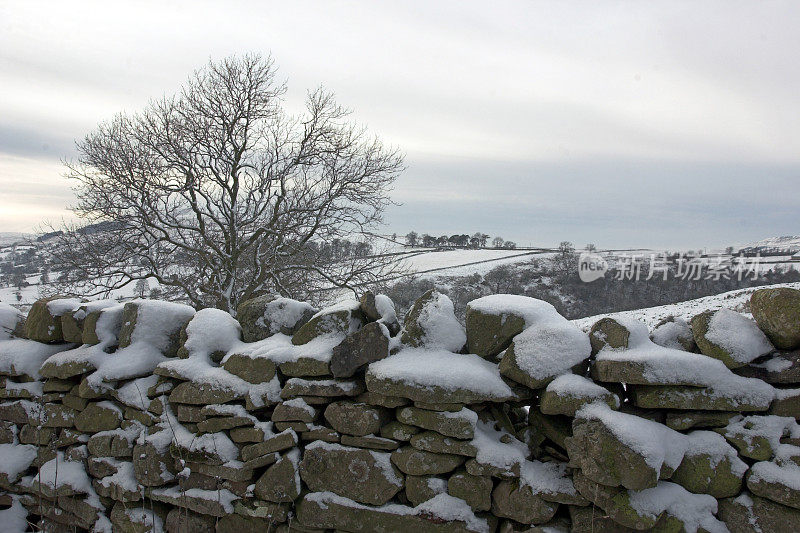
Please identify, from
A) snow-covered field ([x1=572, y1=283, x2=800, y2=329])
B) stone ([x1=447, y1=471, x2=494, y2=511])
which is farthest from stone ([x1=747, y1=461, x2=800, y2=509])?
stone ([x1=447, y1=471, x2=494, y2=511])

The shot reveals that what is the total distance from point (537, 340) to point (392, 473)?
1193mm

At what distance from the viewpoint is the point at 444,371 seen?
2699 mm

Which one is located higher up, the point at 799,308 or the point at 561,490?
the point at 799,308

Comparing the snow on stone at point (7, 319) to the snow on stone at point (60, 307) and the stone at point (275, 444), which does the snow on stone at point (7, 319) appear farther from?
the stone at point (275, 444)

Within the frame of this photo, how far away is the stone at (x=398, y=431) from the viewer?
2734 mm

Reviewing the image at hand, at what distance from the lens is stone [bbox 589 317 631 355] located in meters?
2.61

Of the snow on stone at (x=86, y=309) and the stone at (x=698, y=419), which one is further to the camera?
the snow on stone at (x=86, y=309)

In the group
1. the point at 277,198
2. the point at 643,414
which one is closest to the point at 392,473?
the point at 643,414

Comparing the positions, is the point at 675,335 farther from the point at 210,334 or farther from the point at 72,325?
the point at 72,325

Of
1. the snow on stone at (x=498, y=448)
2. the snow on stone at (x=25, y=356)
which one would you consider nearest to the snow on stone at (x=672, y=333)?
the snow on stone at (x=498, y=448)

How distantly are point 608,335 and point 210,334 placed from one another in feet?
9.35

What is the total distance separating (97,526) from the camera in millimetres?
3359

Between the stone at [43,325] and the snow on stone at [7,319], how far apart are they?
1.44ft

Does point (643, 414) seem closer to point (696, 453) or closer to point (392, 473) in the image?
point (696, 453)
